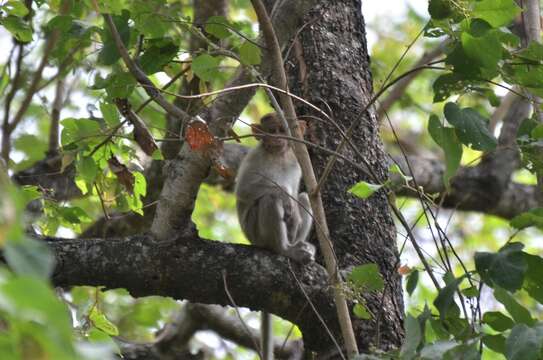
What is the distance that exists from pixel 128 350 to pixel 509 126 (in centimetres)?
472

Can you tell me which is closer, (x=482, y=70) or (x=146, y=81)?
(x=482, y=70)

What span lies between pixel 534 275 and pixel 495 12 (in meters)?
0.95

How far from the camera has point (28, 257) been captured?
4.81 ft

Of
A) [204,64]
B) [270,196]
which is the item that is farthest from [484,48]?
[270,196]

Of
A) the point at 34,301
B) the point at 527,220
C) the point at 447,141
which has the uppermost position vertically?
the point at 447,141

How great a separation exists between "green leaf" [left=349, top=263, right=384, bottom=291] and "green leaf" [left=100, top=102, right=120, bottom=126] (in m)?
1.49

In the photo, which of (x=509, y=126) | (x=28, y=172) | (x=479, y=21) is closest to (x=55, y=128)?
(x=28, y=172)

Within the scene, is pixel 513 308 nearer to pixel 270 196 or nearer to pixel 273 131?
pixel 270 196

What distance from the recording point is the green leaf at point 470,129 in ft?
10.0

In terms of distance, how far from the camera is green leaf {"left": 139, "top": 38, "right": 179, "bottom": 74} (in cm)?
419

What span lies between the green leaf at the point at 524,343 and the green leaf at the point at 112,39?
2.22 meters

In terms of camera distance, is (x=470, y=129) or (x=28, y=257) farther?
(x=470, y=129)

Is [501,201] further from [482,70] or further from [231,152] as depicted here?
[482,70]

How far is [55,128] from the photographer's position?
745 centimetres
